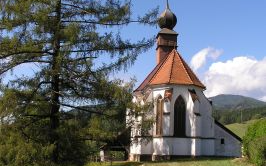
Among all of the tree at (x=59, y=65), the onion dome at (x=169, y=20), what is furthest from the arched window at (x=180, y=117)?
the tree at (x=59, y=65)

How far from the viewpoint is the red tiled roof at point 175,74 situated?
3259 centimetres

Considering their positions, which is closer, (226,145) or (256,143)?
(256,143)

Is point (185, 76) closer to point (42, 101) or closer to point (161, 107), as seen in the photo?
point (161, 107)

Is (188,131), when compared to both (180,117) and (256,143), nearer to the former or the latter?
(180,117)

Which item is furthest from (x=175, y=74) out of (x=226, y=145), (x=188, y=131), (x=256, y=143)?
(x=256, y=143)

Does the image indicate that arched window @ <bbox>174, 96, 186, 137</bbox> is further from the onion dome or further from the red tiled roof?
the onion dome

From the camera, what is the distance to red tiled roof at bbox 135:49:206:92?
107 ft

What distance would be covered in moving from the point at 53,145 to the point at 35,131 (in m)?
0.99

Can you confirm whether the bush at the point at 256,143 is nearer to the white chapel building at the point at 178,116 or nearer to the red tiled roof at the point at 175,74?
the white chapel building at the point at 178,116

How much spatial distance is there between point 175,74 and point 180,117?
3384 millimetres

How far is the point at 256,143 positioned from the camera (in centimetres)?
2180

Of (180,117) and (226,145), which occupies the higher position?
(180,117)

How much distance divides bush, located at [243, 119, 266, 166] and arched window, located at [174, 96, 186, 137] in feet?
24.3

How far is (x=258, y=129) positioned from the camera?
23297 millimetres
